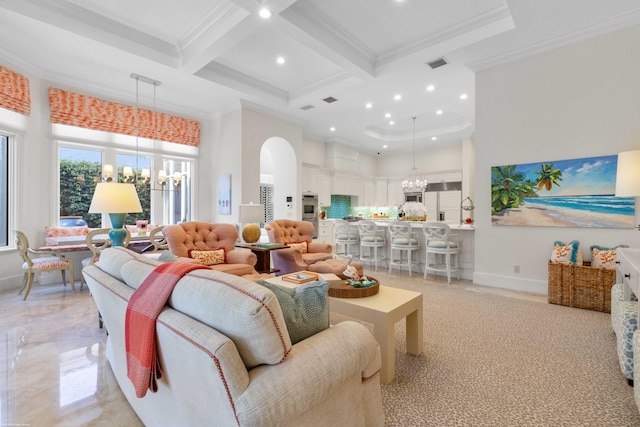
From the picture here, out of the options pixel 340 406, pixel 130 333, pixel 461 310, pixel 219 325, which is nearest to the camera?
pixel 219 325

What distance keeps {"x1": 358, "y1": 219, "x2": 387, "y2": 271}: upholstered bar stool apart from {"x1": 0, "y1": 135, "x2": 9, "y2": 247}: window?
5.58 m

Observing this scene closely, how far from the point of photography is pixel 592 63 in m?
3.76

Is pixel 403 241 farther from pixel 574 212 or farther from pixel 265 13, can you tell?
pixel 265 13

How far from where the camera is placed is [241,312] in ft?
3.32

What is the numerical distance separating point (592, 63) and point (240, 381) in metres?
5.19

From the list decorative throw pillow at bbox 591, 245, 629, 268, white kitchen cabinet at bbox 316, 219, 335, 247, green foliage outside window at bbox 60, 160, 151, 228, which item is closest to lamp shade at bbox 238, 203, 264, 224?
green foliage outside window at bbox 60, 160, 151, 228

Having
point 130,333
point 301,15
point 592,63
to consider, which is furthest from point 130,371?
point 592,63

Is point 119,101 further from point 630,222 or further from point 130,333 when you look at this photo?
point 630,222

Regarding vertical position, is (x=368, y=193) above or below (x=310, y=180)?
below

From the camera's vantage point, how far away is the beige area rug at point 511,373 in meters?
1.73

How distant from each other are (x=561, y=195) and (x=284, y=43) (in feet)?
14.1

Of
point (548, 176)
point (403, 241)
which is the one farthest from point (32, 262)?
point (548, 176)

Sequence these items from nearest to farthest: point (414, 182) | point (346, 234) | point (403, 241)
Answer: point (403, 241) < point (346, 234) < point (414, 182)

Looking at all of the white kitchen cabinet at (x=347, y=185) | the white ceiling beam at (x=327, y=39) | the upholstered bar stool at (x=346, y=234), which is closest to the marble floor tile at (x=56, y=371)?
the white ceiling beam at (x=327, y=39)
